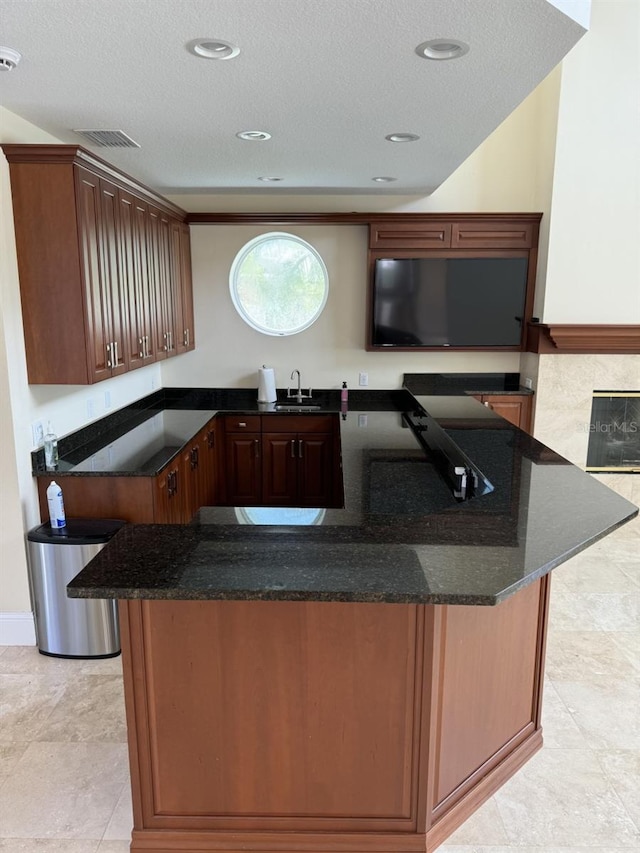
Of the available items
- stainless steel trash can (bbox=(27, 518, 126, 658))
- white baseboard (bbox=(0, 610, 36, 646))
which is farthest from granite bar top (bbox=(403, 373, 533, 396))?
white baseboard (bbox=(0, 610, 36, 646))

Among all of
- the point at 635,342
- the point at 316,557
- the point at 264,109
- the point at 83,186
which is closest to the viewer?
the point at 316,557

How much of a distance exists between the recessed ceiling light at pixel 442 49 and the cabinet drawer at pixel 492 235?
2799 mm

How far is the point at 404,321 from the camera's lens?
498cm

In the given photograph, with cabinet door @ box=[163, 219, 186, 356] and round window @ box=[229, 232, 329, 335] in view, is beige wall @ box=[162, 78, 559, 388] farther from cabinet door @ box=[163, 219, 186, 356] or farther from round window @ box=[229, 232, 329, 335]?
cabinet door @ box=[163, 219, 186, 356]

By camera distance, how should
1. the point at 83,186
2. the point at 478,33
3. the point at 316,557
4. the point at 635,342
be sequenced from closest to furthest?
the point at 316,557
the point at 478,33
the point at 83,186
the point at 635,342

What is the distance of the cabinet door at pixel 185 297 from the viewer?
480cm

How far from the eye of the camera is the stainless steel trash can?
2889 millimetres

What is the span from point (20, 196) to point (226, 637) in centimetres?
226

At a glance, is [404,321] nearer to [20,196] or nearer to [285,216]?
[285,216]

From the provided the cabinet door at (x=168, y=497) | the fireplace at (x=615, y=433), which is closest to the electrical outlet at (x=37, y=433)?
the cabinet door at (x=168, y=497)

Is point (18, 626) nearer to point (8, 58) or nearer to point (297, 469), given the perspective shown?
point (297, 469)

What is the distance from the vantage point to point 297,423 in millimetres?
4914

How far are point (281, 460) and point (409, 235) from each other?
209cm

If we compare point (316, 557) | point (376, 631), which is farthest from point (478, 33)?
point (376, 631)
